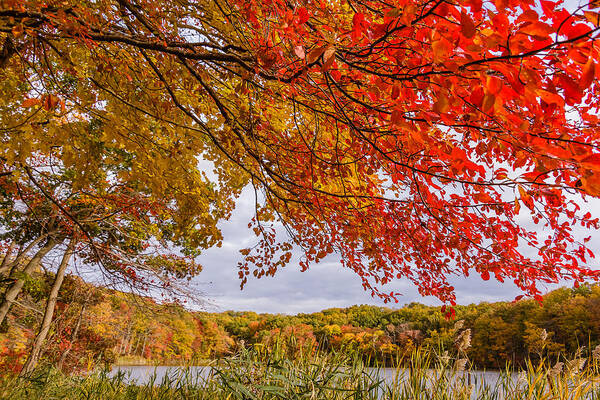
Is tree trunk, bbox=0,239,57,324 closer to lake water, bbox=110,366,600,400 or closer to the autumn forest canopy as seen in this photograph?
the autumn forest canopy

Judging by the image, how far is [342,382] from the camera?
2893 millimetres

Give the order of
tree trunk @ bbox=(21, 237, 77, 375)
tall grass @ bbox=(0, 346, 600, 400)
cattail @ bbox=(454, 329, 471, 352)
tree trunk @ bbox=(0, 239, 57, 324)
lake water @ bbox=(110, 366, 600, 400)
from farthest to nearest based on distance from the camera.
Result: tree trunk @ bbox=(0, 239, 57, 324), tree trunk @ bbox=(21, 237, 77, 375), lake water @ bbox=(110, 366, 600, 400), cattail @ bbox=(454, 329, 471, 352), tall grass @ bbox=(0, 346, 600, 400)

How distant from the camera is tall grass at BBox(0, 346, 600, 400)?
215 cm

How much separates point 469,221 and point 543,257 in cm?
117

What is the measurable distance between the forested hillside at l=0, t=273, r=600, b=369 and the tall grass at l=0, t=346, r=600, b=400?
1.43m

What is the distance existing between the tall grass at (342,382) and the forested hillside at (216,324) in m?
1.43

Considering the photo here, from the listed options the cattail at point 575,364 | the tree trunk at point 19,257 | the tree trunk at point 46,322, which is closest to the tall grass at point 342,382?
the cattail at point 575,364

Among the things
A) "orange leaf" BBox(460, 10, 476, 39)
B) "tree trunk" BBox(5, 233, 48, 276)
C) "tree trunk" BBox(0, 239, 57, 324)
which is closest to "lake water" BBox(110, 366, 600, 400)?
"orange leaf" BBox(460, 10, 476, 39)

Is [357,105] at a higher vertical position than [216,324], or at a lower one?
higher

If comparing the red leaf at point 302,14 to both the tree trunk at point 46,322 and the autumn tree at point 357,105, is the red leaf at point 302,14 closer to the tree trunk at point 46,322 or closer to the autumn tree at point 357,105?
the autumn tree at point 357,105

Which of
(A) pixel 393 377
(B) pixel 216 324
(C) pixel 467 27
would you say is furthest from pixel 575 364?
(B) pixel 216 324

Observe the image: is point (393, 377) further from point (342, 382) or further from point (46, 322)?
point (46, 322)

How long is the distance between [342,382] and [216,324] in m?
16.1

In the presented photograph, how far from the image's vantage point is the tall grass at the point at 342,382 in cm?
215
